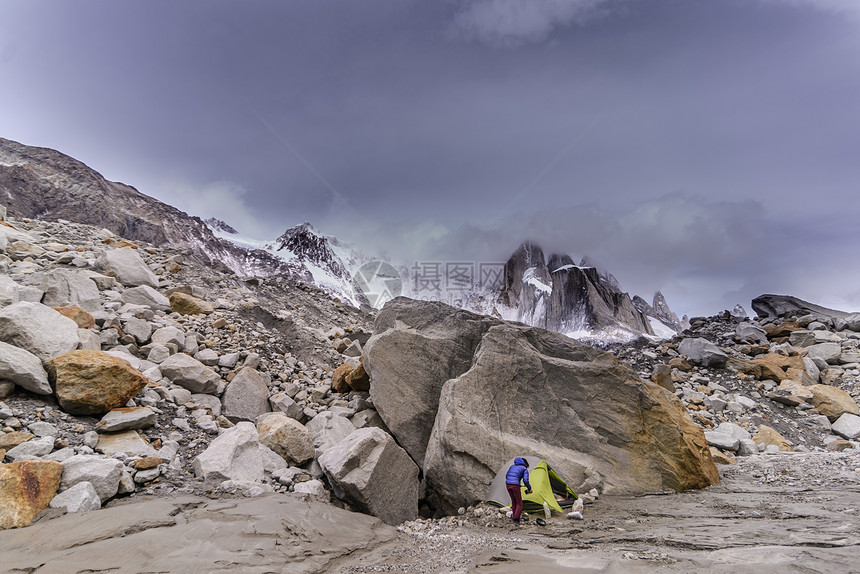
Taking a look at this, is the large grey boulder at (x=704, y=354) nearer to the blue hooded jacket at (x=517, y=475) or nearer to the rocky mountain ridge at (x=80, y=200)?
the blue hooded jacket at (x=517, y=475)

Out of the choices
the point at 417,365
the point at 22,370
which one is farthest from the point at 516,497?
the point at 22,370

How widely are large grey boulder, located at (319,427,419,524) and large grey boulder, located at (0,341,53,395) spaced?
497 cm

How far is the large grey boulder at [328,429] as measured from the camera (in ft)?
28.4

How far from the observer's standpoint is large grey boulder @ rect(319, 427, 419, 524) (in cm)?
698

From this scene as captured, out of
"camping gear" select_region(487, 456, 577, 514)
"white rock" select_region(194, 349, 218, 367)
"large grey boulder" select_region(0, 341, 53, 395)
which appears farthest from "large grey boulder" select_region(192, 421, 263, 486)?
"camping gear" select_region(487, 456, 577, 514)

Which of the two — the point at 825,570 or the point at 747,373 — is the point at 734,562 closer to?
the point at 825,570

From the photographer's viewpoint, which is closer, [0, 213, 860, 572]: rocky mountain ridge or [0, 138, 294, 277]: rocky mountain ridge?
[0, 213, 860, 572]: rocky mountain ridge

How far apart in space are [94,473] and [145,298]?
25.9 feet

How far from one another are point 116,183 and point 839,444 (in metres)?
78.1

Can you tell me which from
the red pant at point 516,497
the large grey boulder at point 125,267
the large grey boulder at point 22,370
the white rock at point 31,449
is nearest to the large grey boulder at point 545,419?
the red pant at point 516,497

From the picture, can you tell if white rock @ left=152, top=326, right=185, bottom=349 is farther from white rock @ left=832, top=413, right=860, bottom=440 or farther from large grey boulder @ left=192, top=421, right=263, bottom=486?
white rock @ left=832, top=413, right=860, bottom=440

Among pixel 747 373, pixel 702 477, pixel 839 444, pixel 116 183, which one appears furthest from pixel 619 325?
pixel 116 183

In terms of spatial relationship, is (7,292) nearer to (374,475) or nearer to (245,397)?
(245,397)

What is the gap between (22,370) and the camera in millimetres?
6438
